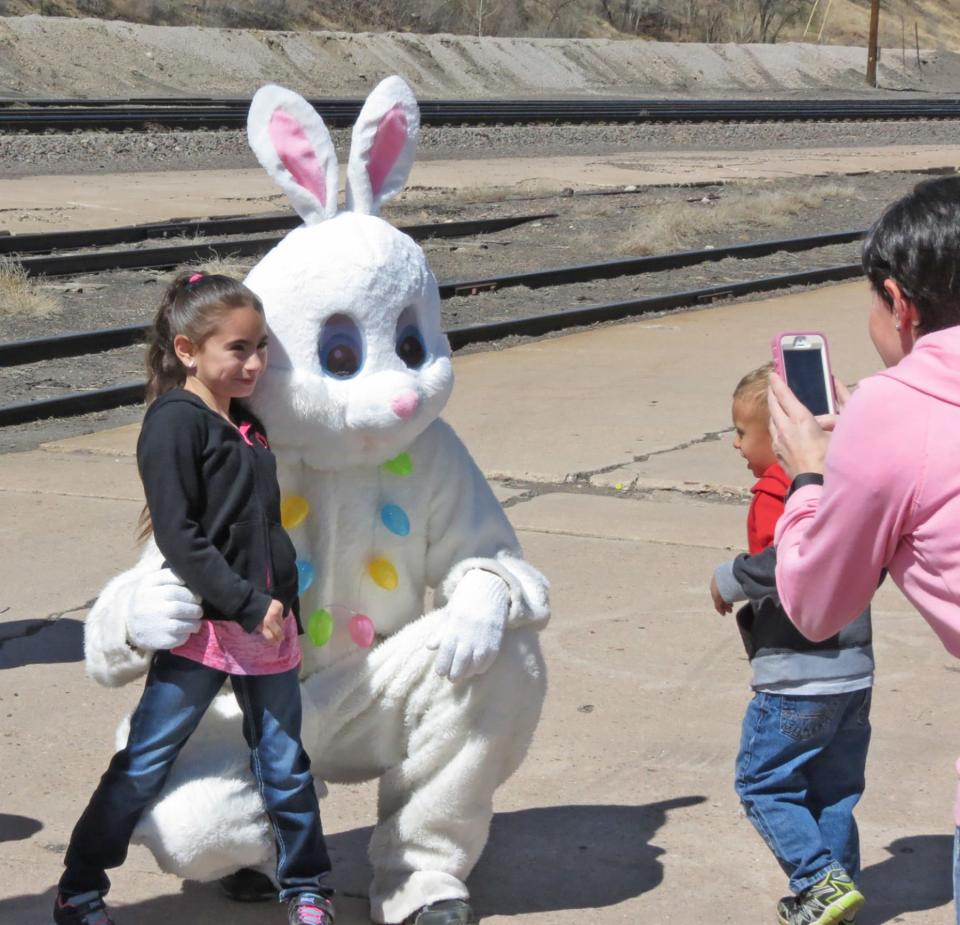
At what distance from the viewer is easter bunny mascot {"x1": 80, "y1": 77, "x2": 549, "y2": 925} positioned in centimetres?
339

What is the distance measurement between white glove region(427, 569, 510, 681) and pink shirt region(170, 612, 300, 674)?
33cm

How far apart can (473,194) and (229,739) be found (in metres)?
18.3

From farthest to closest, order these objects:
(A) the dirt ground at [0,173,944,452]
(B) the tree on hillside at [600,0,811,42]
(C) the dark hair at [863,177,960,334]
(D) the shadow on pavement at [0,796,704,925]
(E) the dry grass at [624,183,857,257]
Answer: (B) the tree on hillside at [600,0,811,42] → (E) the dry grass at [624,183,857,257] → (A) the dirt ground at [0,173,944,452] → (D) the shadow on pavement at [0,796,704,925] → (C) the dark hair at [863,177,960,334]

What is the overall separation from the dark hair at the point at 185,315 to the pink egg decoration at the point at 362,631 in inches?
24.6

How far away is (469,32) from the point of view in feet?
175

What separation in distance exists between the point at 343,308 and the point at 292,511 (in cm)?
45

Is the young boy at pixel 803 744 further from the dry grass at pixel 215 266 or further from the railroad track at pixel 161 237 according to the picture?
the railroad track at pixel 161 237

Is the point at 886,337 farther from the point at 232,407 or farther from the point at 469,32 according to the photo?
the point at 469,32

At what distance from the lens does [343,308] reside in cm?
349

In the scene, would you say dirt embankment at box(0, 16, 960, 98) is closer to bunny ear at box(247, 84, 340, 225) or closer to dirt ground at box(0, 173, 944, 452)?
dirt ground at box(0, 173, 944, 452)

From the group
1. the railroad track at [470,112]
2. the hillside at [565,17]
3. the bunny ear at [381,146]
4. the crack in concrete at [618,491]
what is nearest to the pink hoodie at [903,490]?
the bunny ear at [381,146]

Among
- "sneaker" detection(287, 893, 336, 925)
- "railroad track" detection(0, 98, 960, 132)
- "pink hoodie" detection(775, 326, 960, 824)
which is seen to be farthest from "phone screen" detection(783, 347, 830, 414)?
"railroad track" detection(0, 98, 960, 132)

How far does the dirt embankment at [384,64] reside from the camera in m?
36.3

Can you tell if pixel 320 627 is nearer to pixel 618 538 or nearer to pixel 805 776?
pixel 805 776
